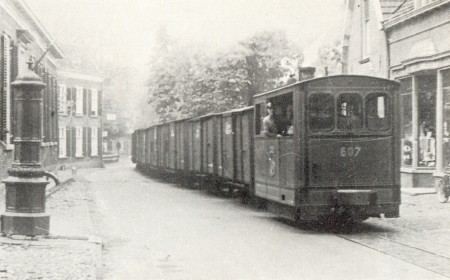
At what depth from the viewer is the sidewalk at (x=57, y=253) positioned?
24.5 ft

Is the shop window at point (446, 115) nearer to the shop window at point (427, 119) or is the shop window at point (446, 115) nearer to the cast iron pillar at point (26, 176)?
the shop window at point (427, 119)

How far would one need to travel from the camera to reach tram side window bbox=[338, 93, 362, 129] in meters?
12.1

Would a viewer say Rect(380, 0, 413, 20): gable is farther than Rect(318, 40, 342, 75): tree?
No

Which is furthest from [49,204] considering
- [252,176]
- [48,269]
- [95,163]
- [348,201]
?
[95,163]

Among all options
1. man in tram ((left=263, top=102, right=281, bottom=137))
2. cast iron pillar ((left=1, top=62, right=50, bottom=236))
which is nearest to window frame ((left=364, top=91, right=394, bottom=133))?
man in tram ((left=263, top=102, right=281, bottom=137))

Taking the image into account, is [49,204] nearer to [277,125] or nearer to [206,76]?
[277,125]

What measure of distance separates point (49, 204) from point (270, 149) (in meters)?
6.28

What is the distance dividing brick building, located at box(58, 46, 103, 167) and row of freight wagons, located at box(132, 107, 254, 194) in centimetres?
1069

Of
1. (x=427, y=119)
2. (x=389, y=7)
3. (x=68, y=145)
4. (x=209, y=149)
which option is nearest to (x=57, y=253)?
(x=427, y=119)

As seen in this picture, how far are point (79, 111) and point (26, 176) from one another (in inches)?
1532

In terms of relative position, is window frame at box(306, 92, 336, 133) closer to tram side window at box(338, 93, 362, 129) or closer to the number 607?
tram side window at box(338, 93, 362, 129)

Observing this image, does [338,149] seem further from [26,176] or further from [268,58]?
[268,58]

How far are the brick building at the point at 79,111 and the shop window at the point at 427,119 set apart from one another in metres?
28.6

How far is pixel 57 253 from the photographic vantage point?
8883 mm
